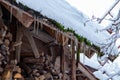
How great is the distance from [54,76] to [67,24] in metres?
1.11

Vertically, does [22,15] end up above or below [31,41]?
above

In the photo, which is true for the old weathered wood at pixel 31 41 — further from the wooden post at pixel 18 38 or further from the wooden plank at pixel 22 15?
the wooden plank at pixel 22 15

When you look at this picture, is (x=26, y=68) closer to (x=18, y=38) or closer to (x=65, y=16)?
(x=18, y=38)

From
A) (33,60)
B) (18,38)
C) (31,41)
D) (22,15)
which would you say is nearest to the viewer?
(22,15)

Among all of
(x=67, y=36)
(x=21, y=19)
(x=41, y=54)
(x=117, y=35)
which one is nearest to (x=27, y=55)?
(x=41, y=54)

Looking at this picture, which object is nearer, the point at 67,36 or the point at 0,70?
the point at 0,70

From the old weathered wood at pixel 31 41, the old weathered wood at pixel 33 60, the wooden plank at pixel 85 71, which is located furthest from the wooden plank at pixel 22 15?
the wooden plank at pixel 85 71

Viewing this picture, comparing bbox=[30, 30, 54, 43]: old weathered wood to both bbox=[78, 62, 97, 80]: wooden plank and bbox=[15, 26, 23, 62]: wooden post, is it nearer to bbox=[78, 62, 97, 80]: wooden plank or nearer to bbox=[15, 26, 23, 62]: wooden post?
bbox=[15, 26, 23, 62]: wooden post

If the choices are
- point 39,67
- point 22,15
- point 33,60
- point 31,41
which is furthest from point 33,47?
point 22,15

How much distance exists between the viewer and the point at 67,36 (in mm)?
5578

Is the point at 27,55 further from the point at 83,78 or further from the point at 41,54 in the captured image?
the point at 83,78

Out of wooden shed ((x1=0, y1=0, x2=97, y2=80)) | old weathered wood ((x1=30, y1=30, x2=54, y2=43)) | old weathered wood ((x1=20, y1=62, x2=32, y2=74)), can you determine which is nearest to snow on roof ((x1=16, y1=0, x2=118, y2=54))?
wooden shed ((x1=0, y1=0, x2=97, y2=80))

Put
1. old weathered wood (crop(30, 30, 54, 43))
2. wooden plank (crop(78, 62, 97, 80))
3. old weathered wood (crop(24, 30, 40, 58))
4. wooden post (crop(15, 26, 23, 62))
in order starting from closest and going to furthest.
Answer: wooden post (crop(15, 26, 23, 62)) → old weathered wood (crop(24, 30, 40, 58)) → old weathered wood (crop(30, 30, 54, 43)) → wooden plank (crop(78, 62, 97, 80))

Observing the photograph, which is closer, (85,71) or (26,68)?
(26,68)
